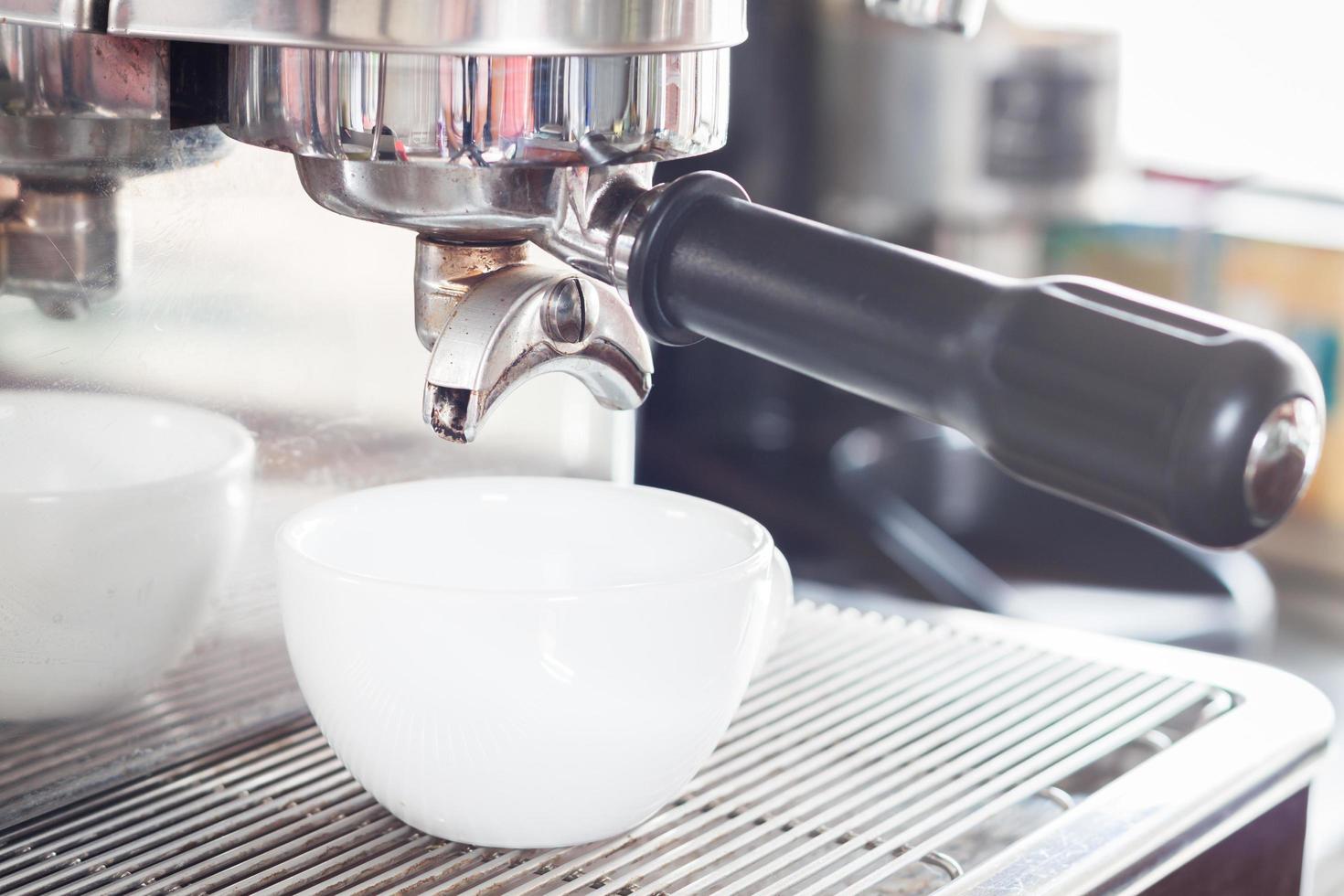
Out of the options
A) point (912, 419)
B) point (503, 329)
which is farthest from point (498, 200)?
point (912, 419)

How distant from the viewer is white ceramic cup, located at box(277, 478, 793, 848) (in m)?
0.34

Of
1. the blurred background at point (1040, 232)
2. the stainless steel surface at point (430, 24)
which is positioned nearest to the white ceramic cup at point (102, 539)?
the stainless steel surface at point (430, 24)

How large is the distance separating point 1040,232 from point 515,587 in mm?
1108

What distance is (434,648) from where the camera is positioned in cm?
34

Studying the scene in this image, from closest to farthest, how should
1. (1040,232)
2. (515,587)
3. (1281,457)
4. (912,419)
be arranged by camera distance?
1. (1281,457)
2. (515,587)
3. (912,419)
4. (1040,232)

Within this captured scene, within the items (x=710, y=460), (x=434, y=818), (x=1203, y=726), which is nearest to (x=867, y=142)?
(x=710, y=460)

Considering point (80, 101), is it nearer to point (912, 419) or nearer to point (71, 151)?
point (71, 151)

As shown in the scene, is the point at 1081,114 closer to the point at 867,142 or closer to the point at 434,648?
the point at 867,142

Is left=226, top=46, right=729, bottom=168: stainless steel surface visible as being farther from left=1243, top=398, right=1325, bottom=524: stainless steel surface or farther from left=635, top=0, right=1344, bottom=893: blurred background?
left=635, top=0, right=1344, bottom=893: blurred background

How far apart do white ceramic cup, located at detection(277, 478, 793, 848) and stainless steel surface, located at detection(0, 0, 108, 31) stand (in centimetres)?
12

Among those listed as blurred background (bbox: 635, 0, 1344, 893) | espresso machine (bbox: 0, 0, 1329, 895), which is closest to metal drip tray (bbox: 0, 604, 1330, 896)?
espresso machine (bbox: 0, 0, 1329, 895)

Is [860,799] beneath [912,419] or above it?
above

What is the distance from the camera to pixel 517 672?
0.34m

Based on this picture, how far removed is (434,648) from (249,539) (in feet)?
0.41
